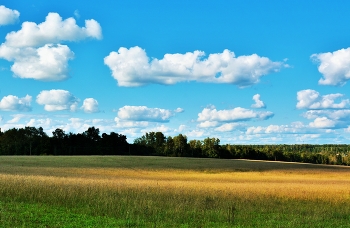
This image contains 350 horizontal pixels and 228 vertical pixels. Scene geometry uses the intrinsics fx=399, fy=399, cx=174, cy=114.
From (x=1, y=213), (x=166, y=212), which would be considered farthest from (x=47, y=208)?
(x=166, y=212)

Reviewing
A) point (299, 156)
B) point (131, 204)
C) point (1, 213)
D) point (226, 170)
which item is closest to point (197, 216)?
point (131, 204)

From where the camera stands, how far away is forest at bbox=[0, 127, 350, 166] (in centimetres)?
14049

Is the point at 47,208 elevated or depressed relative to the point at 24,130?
depressed

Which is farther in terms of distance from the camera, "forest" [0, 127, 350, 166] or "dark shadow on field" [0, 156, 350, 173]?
"forest" [0, 127, 350, 166]

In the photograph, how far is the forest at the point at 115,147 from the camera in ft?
461

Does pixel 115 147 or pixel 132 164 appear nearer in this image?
pixel 132 164

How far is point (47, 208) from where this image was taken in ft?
52.0

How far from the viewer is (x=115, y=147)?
146 metres

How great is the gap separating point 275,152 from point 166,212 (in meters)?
134

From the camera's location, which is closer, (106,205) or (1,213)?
(1,213)

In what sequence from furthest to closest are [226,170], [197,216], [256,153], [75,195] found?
[256,153]
[226,170]
[75,195]
[197,216]

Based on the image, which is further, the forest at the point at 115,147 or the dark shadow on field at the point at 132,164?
the forest at the point at 115,147

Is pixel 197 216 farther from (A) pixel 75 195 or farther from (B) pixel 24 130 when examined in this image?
(B) pixel 24 130

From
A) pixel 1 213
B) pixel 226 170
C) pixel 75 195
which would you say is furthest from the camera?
pixel 226 170
